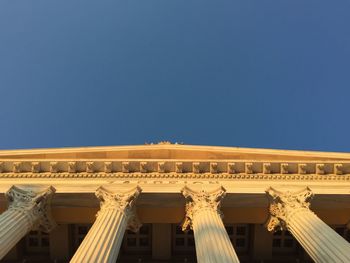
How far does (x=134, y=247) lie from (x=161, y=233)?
268cm

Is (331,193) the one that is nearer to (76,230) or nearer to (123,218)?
(123,218)

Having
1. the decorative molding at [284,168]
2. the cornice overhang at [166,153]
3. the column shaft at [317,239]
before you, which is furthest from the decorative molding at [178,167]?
the column shaft at [317,239]

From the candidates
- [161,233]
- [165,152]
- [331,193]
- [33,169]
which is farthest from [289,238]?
[33,169]

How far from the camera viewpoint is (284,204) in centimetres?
2197

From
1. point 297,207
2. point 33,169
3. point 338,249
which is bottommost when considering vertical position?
point 338,249

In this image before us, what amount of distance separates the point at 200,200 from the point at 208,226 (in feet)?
10.9

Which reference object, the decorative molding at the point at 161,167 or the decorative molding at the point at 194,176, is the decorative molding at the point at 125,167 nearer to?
the decorative molding at the point at 194,176

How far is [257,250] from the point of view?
89.0 feet

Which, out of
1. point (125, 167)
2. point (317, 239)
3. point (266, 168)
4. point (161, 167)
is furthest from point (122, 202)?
point (317, 239)

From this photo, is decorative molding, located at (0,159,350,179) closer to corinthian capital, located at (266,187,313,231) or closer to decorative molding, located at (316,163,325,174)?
decorative molding, located at (316,163,325,174)

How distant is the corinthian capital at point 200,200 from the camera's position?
2166 centimetres

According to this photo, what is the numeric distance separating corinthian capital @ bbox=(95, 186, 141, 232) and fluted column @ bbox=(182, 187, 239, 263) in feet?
10.4

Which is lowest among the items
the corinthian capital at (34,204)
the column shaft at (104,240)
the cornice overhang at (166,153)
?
the column shaft at (104,240)

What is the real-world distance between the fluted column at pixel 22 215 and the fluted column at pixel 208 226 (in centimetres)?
875
